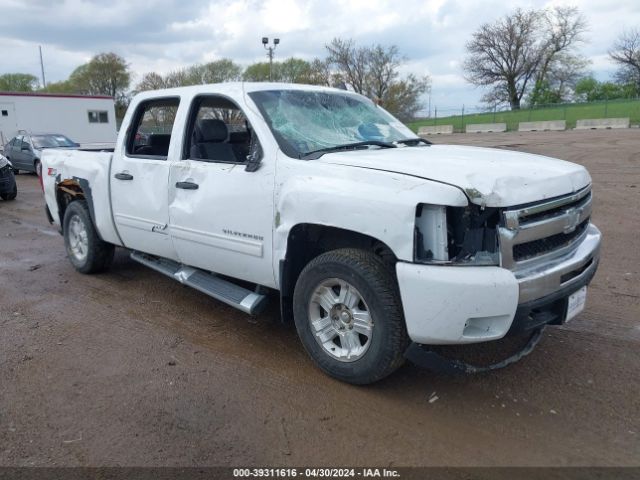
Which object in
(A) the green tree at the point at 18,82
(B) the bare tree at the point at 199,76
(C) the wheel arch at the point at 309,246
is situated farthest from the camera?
(A) the green tree at the point at 18,82

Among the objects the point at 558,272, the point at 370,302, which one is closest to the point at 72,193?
the point at 370,302

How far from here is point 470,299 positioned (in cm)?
291

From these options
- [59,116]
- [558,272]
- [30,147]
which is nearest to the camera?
[558,272]

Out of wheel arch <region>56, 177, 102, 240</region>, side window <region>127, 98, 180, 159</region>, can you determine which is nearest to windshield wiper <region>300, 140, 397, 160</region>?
side window <region>127, 98, 180, 159</region>

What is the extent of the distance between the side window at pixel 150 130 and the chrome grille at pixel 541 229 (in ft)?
10.8

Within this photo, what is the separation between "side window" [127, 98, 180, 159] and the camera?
514 cm

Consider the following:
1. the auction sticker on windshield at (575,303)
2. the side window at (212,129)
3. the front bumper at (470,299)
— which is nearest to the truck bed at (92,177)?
the side window at (212,129)

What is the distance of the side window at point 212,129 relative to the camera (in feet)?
14.7

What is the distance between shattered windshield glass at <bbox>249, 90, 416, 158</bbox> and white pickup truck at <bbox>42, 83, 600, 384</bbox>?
0.6 inches

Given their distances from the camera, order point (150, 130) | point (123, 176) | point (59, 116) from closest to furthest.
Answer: point (123, 176)
point (150, 130)
point (59, 116)

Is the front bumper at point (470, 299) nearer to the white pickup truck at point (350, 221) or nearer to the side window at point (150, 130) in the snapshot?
the white pickup truck at point (350, 221)

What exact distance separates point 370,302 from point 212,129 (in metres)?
2.11

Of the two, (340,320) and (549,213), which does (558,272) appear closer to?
(549,213)

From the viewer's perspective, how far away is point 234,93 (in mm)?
4293
